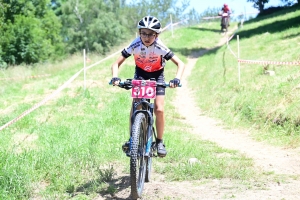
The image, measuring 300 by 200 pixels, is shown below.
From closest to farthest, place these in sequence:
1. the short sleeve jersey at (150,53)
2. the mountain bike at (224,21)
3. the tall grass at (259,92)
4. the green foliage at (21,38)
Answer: the short sleeve jersey at (150,53)
the tall grass at (259,92)
the mountain bike at (224,21)
the green foliage at (21,38)

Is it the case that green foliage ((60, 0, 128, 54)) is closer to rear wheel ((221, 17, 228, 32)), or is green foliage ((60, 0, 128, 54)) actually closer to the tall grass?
rear wheel ((221, 17, 228, 32))

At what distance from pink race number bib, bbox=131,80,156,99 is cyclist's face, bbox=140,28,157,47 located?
23.9 inches

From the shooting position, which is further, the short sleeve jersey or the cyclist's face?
the short sleeve jersey

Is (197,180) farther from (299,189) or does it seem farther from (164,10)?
(164,10)

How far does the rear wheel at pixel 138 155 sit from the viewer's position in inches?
173

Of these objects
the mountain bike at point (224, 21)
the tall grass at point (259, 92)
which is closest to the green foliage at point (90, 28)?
the mountain bike at point (224, 21)

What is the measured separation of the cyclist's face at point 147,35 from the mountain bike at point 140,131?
53cm

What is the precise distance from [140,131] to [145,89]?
491 millimetres

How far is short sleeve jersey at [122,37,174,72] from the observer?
5.21 meters

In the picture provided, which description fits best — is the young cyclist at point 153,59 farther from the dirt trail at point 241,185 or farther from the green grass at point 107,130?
the green grass at point 107,130

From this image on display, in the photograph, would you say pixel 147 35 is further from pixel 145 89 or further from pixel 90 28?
pixel 90 28

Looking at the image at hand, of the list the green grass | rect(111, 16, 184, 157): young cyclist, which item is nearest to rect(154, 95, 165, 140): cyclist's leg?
rect(111, 16, 184, 157): young cyclist

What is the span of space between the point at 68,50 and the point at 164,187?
58231 mm

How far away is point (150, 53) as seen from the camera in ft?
17.2
